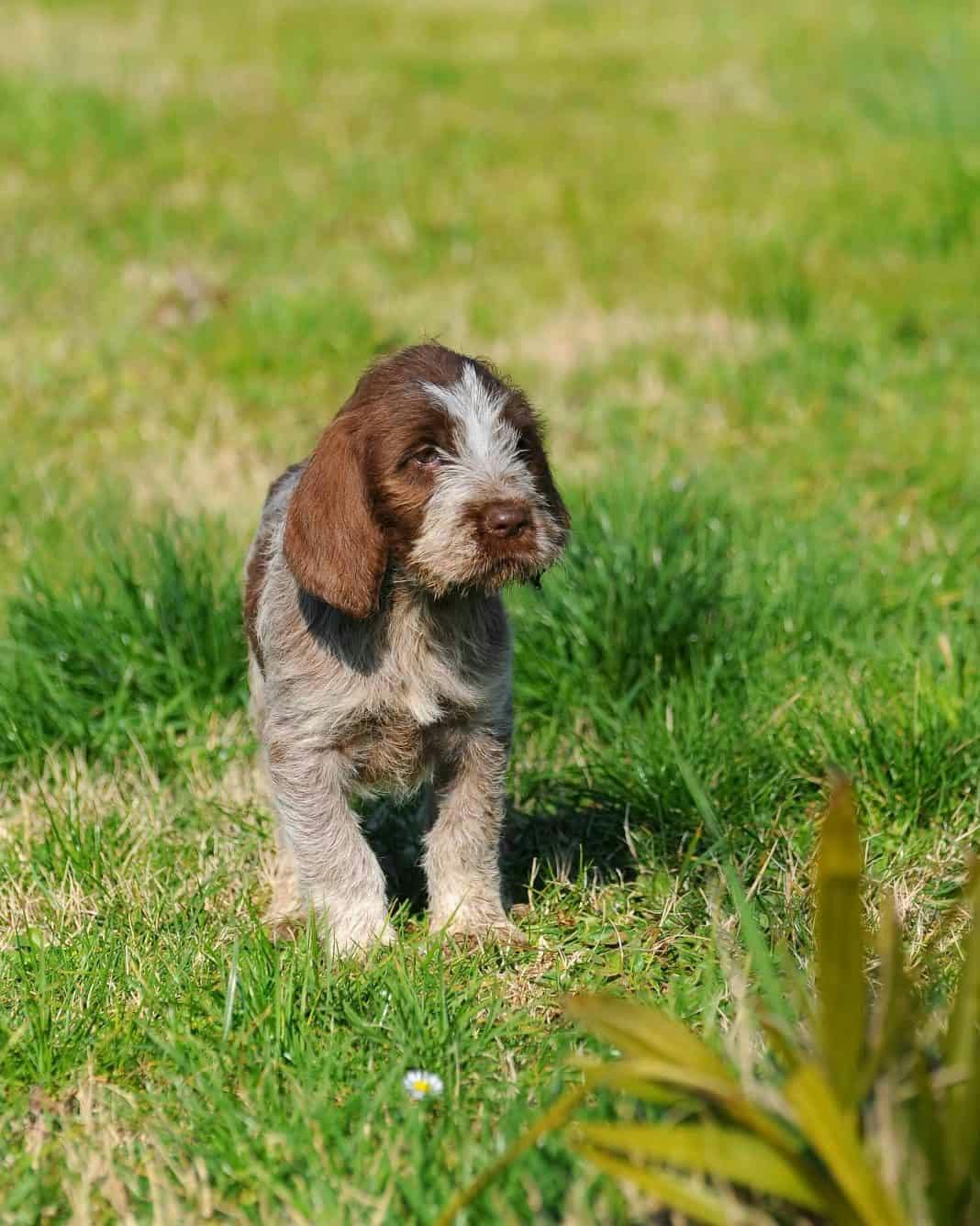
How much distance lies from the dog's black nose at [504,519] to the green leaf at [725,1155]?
1448 mm

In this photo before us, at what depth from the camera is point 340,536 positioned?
3.49 meters

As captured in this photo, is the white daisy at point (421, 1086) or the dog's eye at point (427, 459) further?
the dog's eye at point (427, 459)

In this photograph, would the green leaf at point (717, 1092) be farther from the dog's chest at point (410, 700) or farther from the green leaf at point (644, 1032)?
the dog's chest at point (410, 700)

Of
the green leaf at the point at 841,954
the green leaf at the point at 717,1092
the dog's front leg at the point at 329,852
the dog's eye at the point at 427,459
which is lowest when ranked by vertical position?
the dog's front leg at the point at 329,852

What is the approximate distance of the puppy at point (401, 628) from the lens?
3.48 metres

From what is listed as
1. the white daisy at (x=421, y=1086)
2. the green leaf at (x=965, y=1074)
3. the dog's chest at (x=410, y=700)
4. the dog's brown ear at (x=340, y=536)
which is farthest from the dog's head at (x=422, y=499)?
the green leaf at (x=965, y=1074)

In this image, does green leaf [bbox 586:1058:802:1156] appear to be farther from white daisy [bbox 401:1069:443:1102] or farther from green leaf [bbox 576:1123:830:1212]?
white daisy [bbox 401:1069:443:1102]

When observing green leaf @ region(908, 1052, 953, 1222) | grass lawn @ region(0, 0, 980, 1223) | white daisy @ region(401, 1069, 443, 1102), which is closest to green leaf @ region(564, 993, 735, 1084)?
grass lawn @ region(0, 0, 980, 1223)

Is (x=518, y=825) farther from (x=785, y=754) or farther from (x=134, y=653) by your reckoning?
(x=134, y=653)

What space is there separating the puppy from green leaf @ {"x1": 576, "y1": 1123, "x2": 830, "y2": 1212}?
1.45m

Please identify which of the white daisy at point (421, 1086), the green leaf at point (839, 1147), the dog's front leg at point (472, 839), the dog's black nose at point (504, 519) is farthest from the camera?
the dog's front leg at point (472, 839)

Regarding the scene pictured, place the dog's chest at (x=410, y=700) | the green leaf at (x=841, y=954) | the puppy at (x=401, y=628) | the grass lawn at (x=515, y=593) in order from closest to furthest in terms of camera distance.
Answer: the green leaf at (x=841, y=954), the grass lawn at (x=515, y=593), the puppy at (x=401, y=628), the dog's chest at (x=410, y=700)

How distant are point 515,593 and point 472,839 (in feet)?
4.62

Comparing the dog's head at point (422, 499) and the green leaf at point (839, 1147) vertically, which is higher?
the dog's head at point (422, 499)
